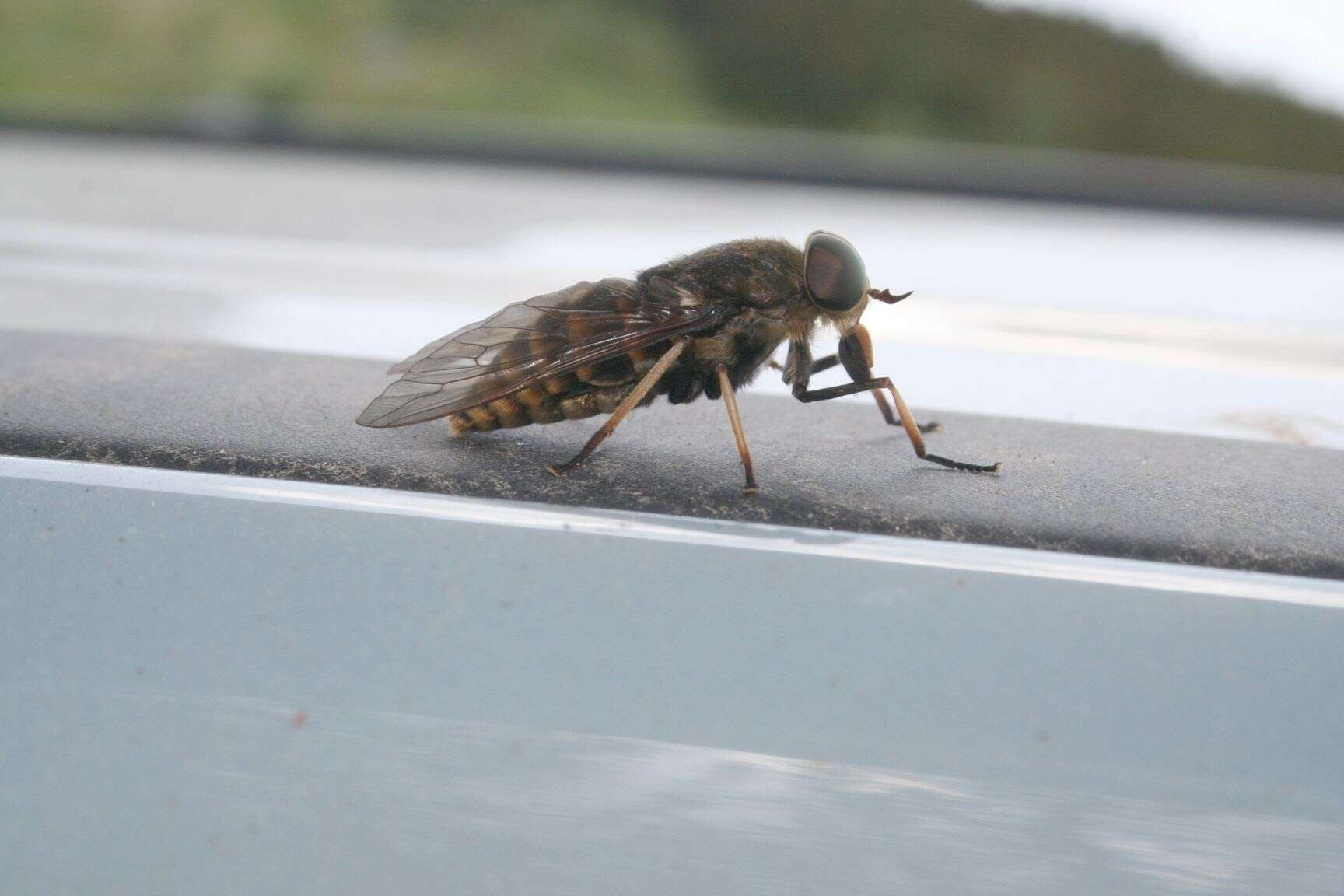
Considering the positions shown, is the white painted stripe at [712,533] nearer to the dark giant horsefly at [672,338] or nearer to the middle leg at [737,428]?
the middle leg at [737,428]

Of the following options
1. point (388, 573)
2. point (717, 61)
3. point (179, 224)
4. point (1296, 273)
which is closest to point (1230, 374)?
point (1296, 273)

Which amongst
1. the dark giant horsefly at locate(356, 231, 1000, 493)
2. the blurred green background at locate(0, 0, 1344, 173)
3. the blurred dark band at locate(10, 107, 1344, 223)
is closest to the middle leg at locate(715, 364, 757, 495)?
→ the dark giant horsefly at locate(356, 231, 1000, 493)

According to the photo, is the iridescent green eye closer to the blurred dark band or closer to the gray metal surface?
the gray metal surface

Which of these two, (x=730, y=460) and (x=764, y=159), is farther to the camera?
(x=764, y=159)

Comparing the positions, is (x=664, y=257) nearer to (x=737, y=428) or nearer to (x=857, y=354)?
(x=857, y=354)

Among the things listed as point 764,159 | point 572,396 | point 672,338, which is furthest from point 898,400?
point 764,159
